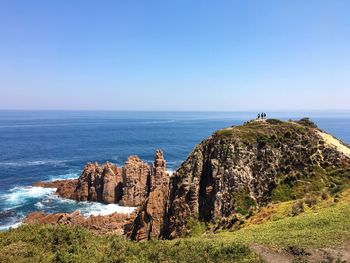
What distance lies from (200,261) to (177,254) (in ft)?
5.80

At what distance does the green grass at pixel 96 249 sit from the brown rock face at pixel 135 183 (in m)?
56.2

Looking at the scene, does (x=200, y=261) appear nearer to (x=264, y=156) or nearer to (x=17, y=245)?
(x=17, y=245)

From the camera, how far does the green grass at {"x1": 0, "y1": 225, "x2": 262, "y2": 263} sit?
19688 mm

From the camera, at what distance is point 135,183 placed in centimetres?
8162

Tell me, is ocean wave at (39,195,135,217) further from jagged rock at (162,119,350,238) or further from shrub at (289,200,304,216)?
shrub at (289,200,304,216)

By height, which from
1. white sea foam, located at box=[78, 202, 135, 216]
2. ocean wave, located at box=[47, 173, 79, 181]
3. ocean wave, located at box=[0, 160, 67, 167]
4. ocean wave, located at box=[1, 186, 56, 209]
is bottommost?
white sea foam, located at box=[78, 202, 135, 216]

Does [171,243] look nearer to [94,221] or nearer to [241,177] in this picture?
[241,177]

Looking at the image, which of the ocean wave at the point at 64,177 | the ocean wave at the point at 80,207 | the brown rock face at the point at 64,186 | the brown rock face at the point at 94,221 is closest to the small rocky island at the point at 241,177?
the brown rock face at the point at 94,221

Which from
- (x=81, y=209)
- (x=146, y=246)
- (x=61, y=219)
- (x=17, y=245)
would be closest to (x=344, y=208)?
(x=146, y=246)

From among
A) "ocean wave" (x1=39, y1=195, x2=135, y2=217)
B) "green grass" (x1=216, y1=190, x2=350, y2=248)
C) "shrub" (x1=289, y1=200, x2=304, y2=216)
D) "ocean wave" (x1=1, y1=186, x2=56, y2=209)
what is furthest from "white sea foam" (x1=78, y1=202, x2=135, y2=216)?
"green grass" (x1=216, y1=190, x2=350, y2=248)

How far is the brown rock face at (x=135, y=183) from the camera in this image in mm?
80375

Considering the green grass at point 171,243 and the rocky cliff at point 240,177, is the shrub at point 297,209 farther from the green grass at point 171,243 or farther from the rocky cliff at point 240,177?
the rocky cliff at point 240,177

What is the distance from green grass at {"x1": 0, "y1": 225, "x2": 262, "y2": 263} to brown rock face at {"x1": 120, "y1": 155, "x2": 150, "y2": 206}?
184ft

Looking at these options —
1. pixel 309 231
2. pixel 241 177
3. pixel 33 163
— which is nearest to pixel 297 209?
pixel 309 231
